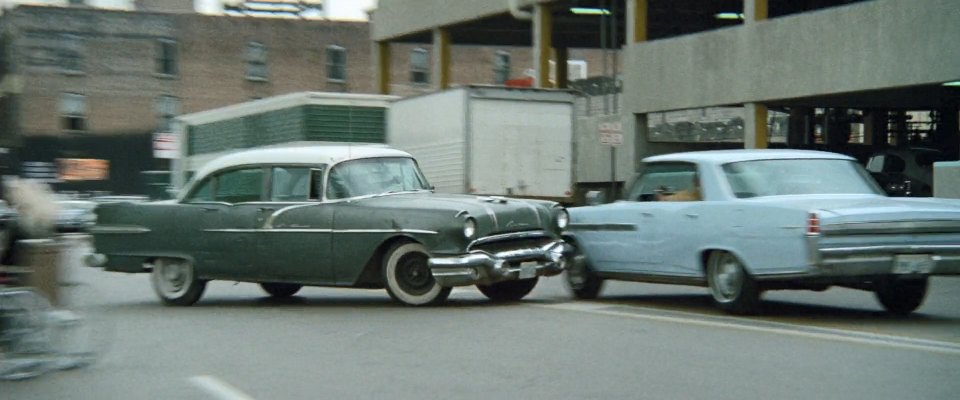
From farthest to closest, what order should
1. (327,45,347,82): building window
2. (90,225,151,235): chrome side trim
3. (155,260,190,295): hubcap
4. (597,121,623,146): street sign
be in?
1. (327,45,347,82): building window
2. (597,121,623,146): street sign
3. (90,225,151,235): chrome side trim
4. (155,260,190,295): hubcap

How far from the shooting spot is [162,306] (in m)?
15.4

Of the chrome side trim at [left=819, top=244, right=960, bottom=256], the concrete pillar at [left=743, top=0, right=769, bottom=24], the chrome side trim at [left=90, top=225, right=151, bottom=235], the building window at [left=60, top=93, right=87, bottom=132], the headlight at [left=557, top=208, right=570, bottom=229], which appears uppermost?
the concrete pillar at [left=743, top=0, right=769, bottom=24]

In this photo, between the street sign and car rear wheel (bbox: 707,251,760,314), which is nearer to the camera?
→ car rear wheel (bbox: 707,251,760,314)

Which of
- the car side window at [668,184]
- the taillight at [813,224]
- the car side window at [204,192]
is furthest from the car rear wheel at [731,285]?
the car side window at [204,192]

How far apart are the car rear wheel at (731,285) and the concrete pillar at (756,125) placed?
724 inches

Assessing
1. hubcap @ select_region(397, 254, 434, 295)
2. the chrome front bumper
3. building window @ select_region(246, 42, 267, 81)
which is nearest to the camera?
the chrome front bumper

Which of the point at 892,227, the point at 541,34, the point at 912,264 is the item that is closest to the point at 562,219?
the point at 892,227

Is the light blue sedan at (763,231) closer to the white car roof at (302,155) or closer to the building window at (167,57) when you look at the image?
the white car roof at (302,155)

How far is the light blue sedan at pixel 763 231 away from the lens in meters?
11.5

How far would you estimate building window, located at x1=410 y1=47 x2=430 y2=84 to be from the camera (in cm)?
6794

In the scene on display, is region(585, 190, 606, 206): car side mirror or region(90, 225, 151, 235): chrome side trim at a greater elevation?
region(585, 190, 606, 206): car side mirror

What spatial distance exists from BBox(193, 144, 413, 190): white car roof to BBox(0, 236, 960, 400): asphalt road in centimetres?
153

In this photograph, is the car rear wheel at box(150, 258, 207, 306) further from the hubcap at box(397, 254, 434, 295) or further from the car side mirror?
the car side mirror

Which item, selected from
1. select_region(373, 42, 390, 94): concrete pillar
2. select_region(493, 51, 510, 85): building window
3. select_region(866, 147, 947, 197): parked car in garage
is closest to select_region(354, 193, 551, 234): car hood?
select_region(866, 147, 947, 197): parked car in garage
